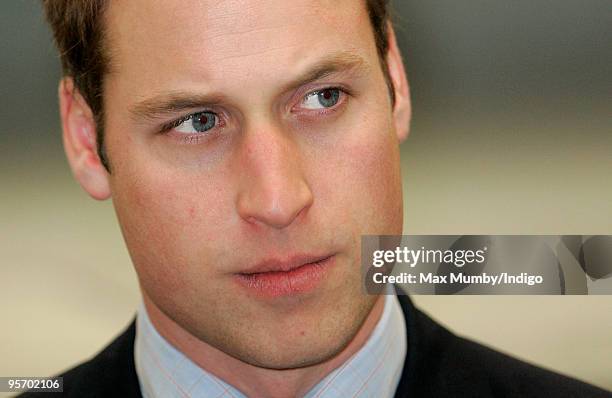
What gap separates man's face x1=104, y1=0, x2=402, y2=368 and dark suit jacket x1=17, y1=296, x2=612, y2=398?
0.16 m

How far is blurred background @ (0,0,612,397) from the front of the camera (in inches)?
70.6

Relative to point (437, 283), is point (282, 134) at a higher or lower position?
higher

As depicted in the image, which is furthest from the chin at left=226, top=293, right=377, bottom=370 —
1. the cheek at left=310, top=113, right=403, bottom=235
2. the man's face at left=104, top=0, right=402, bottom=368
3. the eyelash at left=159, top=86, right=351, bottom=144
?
the eyelash at left=159, top=86, right=351, bottom=144

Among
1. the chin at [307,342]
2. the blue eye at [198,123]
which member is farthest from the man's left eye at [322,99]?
the chin at [307,342]

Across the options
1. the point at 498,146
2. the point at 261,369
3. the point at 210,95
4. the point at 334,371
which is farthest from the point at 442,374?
the point at 210,95

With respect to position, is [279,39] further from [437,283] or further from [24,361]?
[24,361]

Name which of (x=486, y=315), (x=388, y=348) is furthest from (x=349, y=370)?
(x=486, y=315)

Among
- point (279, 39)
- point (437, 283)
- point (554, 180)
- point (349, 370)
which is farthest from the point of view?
point (554, 180)

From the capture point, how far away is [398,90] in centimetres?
166

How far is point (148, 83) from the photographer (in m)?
1.44

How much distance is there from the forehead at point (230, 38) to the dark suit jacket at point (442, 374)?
0.49 meters

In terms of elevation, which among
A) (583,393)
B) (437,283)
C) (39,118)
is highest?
(39,118)

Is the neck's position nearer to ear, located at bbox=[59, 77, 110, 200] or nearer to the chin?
the chin

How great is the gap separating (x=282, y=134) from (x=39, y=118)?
69cm
